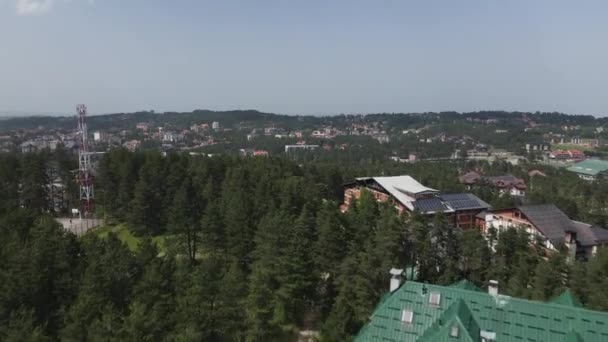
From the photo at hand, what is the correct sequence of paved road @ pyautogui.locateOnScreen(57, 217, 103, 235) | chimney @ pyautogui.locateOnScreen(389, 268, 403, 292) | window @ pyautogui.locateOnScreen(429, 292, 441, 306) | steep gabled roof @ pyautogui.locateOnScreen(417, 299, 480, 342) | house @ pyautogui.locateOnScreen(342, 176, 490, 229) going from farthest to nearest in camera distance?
house @ pyautogui.locateOnScreen(342, 176, 490, 229), paved road @ pyautogui.locateOnScreen(57, 217, 103, 235), chimney @ pyautogui.locateOnScreen(389, 268, 403, 292), window @ pyautogui.locateOnScreen(429, 292, 441, 306), steep gabled roof @ pyautogui.locateOnScreen(417, 299, 480, 342)

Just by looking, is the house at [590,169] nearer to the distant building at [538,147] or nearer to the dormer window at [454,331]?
the distant building at [538,147]

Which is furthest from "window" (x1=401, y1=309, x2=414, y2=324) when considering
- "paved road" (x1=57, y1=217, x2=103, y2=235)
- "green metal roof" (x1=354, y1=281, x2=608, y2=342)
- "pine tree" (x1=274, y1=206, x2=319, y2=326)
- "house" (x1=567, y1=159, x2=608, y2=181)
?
"house" (x1=567, y1=159, x2=608, y2=181)

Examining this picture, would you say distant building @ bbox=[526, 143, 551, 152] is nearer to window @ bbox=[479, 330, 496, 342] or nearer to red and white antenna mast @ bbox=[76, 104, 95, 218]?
red and white antenna mast @ bbox=[76, 104, 95, 218]

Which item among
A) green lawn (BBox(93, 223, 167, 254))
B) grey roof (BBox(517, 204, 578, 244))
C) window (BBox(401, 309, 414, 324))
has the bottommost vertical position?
green lawn (BBox(93, 223, 167, 254))

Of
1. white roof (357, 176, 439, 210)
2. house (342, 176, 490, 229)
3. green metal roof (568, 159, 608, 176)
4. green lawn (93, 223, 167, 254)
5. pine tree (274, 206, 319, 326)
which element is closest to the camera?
pine tree (274, 206, 319, 326)

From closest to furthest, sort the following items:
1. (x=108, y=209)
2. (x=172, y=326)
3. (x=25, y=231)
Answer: (x=172, y=326) < (x=25, y=231) < (x=108, y=209)

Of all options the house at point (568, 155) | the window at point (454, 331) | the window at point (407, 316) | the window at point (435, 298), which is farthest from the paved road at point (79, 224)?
the house at point (568, 155)

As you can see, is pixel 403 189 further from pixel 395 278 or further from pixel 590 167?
pixel 590 167

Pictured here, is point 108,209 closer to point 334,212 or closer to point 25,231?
point 25,231

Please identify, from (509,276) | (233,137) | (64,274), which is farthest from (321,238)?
(233,137)
